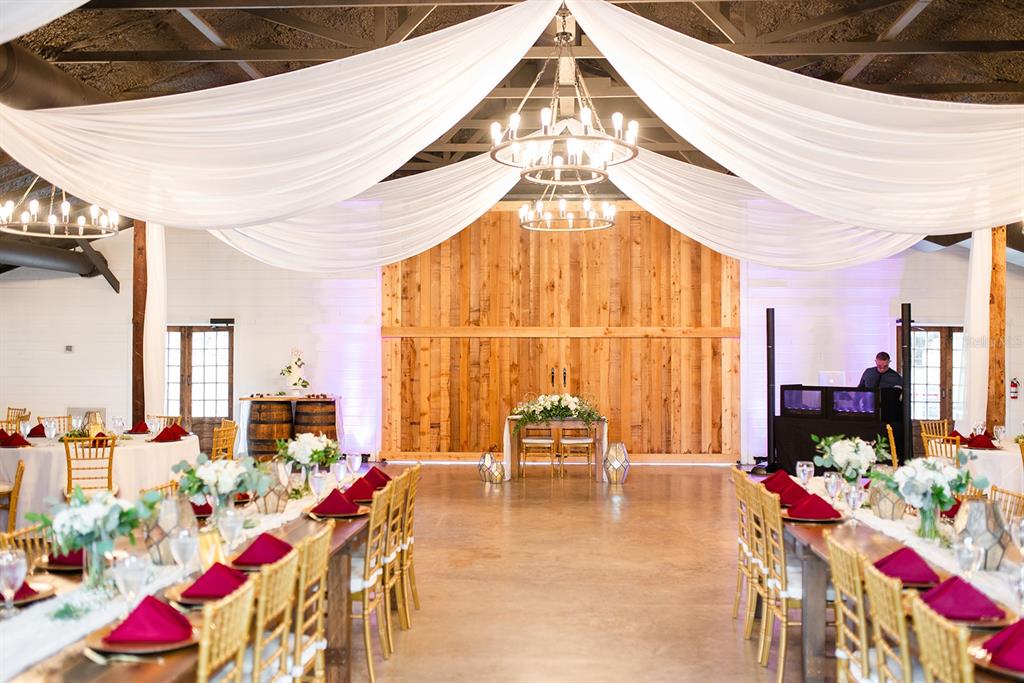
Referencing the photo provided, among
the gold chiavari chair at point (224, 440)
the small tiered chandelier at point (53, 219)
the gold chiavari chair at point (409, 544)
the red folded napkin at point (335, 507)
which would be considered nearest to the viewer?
the red folded napkin at point (335, 507)

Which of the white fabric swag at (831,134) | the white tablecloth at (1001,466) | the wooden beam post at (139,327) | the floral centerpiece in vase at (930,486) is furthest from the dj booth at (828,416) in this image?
the wooden beam post at (139,327)

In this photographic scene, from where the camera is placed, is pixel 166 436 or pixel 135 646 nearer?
pixel 135 646

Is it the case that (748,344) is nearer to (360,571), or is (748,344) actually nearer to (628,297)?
(628,297)

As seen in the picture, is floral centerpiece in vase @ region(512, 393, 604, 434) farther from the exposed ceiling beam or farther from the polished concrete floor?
the exposed ceiling beam

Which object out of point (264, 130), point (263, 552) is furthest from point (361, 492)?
point (264, 130)

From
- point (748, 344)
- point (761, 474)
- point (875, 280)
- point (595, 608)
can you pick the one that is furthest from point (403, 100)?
point (875, 280)

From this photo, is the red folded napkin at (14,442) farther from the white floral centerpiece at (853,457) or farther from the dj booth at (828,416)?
the dj booth at (828,416)

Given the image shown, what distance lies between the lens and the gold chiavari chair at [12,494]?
6.73 metres

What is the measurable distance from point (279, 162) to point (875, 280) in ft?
38.0

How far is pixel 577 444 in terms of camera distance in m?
12.2

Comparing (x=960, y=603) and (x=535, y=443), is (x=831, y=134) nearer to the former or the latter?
(x=960, y=603)

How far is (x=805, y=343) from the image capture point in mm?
13844

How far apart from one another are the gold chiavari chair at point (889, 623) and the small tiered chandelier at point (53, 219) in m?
7.67

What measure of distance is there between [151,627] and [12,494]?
210 inches
